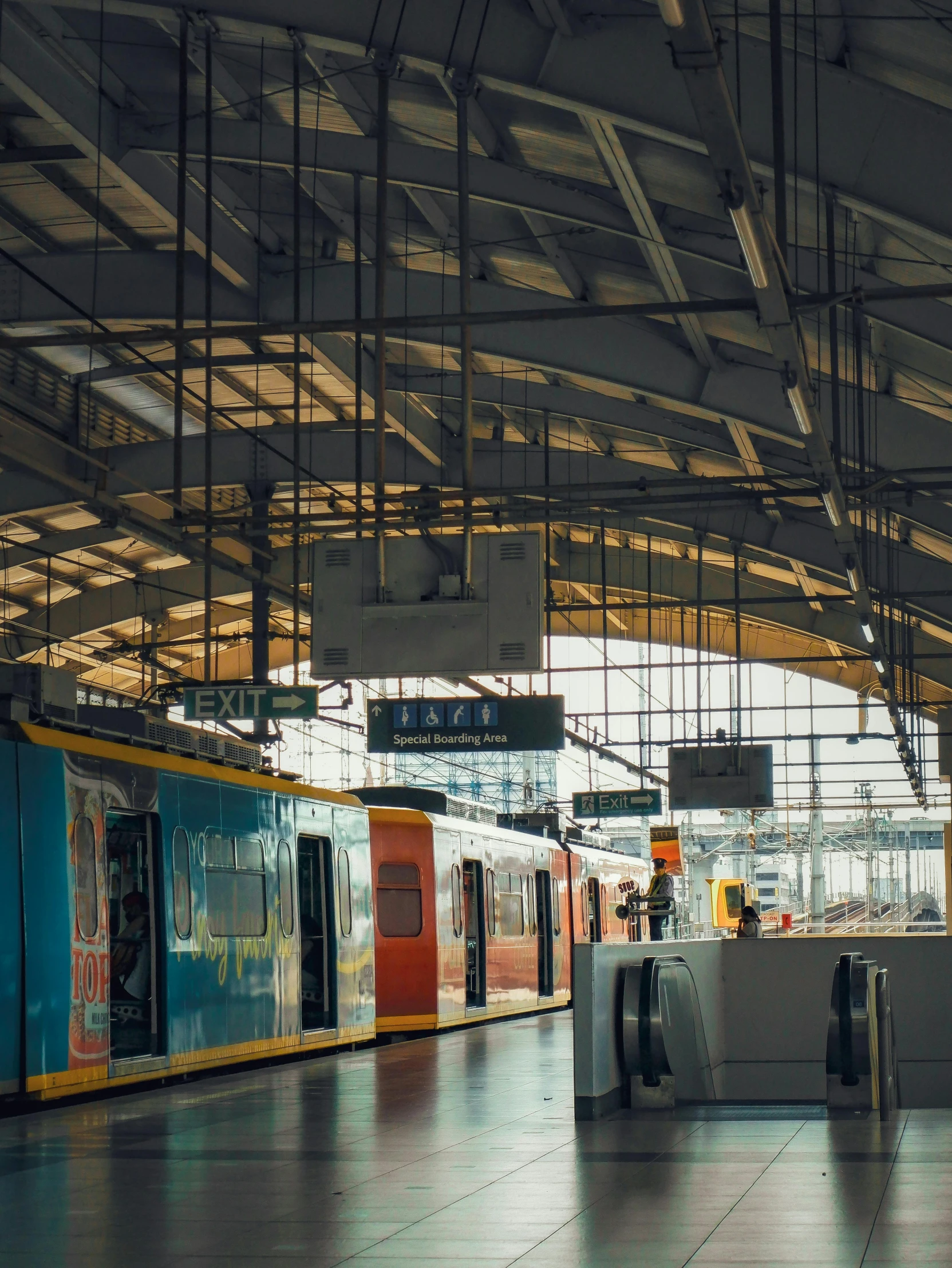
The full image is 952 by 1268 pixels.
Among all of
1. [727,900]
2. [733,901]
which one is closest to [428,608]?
[733,901]

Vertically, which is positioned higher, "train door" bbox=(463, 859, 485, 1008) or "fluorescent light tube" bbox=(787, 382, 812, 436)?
"fluorescent light tube" bbox=(787, 382, 812, 436)

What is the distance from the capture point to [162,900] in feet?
38.7

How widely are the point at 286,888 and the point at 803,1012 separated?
4.94 m

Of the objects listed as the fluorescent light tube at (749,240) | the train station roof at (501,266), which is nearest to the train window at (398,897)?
the train station roof at (501,266)

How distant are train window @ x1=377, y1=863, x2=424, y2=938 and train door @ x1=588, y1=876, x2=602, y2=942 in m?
10.8

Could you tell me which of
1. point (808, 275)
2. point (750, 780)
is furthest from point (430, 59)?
point (750, 780)

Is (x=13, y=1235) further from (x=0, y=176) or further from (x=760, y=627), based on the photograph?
(x=760, y=627)

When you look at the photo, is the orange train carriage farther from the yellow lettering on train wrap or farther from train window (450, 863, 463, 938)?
the yellow lettering on train wrap

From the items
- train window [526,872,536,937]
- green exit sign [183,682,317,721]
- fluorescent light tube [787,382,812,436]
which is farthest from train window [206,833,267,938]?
train window [526,872,536,937]

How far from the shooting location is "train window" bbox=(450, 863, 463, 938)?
66.1 feet

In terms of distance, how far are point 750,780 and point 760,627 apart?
Answer: 549 inches

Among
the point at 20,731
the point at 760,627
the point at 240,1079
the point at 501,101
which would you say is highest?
the point at 501,101

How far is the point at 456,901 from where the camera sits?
2041cm

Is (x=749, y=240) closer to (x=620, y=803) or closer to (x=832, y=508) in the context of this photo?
(x=832, y=508)
